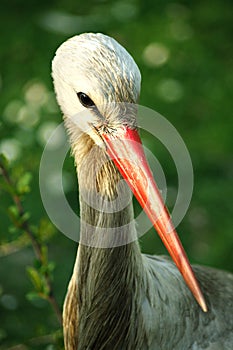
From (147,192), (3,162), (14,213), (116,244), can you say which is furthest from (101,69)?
(14,213)

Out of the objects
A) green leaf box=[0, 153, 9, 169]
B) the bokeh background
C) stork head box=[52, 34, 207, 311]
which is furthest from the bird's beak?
the bokeh background

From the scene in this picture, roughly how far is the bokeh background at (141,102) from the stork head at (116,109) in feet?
3.44

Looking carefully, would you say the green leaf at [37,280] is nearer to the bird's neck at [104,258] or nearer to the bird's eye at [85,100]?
the bird's neck at [104,258]

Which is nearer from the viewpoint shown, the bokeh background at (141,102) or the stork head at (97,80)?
the stork head at (97,80)

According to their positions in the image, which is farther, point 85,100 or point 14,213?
point 14,213

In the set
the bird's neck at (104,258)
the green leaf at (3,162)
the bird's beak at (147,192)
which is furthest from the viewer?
the green leaf at (3,162)

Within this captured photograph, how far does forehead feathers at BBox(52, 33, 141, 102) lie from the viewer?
6.33 feet

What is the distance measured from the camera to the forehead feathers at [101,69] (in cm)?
193

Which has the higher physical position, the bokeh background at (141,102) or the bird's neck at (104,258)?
the bokeh background at (141,102)

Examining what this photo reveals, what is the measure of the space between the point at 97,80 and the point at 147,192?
316 mm

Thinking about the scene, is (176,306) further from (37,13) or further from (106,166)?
(37,13)

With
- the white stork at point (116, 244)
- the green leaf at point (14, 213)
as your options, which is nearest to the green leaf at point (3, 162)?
the green leaf at point (14, 213)

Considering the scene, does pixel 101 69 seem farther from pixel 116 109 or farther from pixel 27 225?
pixel 27 225

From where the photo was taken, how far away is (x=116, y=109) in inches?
77.0
